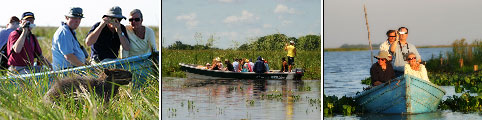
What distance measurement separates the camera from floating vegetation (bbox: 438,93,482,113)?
30.4ft

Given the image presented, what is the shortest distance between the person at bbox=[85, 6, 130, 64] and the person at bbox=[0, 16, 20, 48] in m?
1.83

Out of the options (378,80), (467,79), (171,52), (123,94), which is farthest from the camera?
(467,79)

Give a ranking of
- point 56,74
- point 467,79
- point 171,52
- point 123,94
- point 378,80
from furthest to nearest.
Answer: point 467,79, point 378,80, point 56,74, point 123,94, point 171,52

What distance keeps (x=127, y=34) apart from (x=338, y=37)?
6.98ft

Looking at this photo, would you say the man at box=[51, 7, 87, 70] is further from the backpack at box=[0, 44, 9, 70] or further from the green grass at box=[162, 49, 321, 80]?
the green grass at box=[162, 49, 321, 80]

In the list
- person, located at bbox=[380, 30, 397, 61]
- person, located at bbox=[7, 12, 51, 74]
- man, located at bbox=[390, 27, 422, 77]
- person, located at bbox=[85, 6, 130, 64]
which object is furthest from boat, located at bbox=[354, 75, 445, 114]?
person, located at bbox=[7, 12, 51, 74]

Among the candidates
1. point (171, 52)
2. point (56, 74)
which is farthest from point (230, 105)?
point (56, 74)

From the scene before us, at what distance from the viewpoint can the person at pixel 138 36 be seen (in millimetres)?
6617

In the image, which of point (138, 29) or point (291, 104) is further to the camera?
point (138, 29)

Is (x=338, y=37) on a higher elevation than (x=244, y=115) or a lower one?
higher

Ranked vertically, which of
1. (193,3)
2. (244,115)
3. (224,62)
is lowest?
(244,115)

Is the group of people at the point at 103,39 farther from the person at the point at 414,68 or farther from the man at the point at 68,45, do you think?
the person at the point at 414,68

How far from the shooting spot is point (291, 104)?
5805mm

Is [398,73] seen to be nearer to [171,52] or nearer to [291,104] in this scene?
[291,104]
